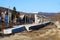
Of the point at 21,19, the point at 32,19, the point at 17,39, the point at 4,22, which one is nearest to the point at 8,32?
the point at 17,39

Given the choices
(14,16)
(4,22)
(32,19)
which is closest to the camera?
(4,22)

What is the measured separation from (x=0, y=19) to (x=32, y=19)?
119 feet

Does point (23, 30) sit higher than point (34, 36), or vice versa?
point (23, 30)

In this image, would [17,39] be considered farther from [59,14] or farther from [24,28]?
[59,14]

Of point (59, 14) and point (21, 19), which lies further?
point (59, 14)

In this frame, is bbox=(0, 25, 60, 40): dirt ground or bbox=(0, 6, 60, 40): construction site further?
bbox=(0, 6, 60, 40): construction site

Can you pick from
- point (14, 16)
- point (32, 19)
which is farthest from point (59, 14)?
point (14, 16)

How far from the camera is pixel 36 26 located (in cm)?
6800

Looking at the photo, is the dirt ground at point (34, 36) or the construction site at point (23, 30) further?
the construction site at point (23, 30)

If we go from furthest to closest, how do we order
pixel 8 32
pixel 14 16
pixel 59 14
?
1. pixel 59 14
2. pixel 14 16
3. pixel 8 32

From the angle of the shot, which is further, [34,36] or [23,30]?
[23,30]

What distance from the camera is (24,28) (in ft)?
180

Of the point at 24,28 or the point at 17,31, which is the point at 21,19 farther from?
the point at 17,31

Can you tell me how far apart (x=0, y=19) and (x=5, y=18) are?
11.7ft
